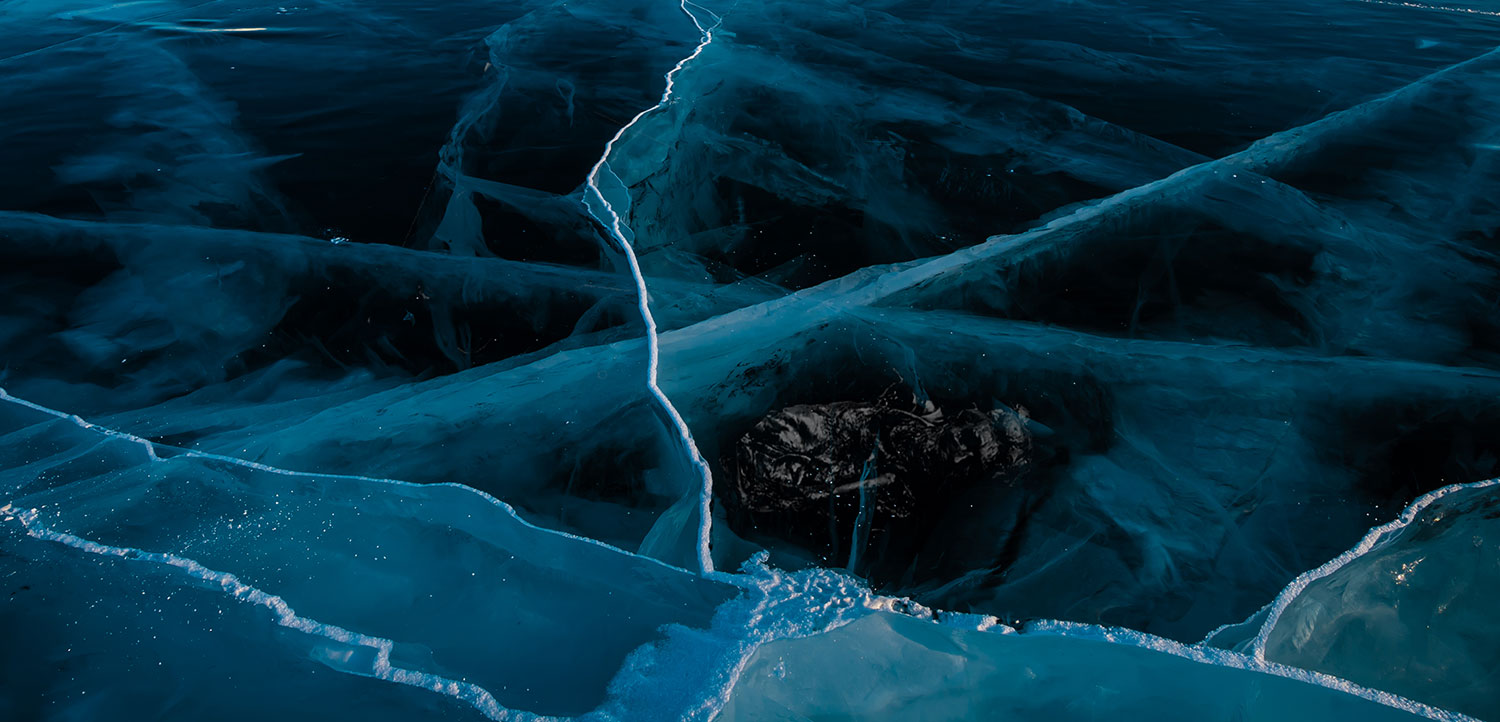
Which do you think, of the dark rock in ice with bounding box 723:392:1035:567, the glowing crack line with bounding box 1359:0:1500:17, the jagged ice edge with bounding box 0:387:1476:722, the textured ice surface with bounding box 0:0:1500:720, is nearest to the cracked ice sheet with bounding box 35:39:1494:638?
the textured ice surface with bounding box 0:0:1500:720

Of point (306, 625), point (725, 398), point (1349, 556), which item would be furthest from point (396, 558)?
point (1349, 556)

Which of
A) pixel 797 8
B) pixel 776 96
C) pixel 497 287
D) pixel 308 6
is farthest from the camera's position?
pixel 308 6

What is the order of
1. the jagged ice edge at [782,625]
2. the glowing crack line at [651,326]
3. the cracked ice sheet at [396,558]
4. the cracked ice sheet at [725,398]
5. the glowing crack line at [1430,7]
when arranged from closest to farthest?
the jagged ice edge at [782,625] → the cracked ice sheet at [396,558] → the glowing crack line at [651,326] → the cracked ice sheet at [725,398] → the glowing crack line at [1430,7]

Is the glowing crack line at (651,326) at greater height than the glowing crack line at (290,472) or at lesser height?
greater

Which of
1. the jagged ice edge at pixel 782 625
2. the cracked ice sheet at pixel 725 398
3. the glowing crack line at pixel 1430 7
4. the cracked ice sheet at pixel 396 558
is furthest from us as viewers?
the glowing crack line at pixel 1430 7

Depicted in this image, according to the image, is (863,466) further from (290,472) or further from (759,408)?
(290,472)

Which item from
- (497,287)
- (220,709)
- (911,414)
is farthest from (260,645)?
(911,414)

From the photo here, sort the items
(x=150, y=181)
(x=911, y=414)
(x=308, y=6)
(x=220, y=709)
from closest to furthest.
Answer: (x=220, y=709)
(x=911, y=414)
(x=150, y=181)
(x=308, y=6)

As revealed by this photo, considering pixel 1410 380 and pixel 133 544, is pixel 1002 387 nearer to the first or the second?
pixel 1410 380

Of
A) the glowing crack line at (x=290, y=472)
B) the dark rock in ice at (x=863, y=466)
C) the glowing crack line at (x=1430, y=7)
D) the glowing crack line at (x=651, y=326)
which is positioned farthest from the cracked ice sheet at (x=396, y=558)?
the glowing crack line at (x=1430, y=7)

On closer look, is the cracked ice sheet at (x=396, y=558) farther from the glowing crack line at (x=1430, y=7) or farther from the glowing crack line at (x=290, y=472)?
the glowing crack line at (x=1430, y=7)
